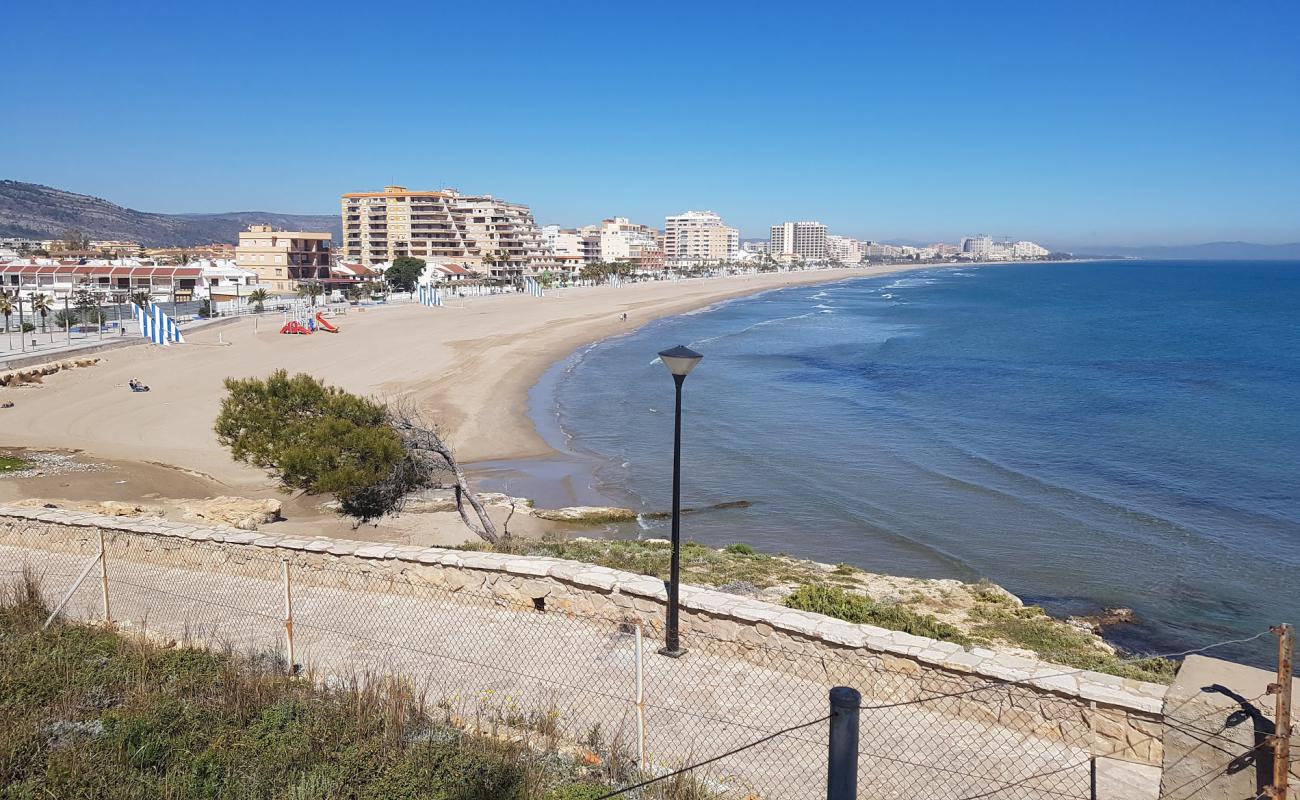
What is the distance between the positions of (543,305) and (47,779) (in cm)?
8307

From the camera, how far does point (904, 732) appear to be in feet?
22.6

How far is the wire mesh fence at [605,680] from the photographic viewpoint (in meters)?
6.28

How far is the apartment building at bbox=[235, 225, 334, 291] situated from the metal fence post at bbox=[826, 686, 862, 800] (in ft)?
316

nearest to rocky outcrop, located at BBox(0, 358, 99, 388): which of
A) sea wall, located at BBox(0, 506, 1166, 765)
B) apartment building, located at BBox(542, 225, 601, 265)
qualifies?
sea wall, located at BBox(0, 506, 1166, 765)

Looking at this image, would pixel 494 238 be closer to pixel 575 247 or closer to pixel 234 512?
pixel 575 247

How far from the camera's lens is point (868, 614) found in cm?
957

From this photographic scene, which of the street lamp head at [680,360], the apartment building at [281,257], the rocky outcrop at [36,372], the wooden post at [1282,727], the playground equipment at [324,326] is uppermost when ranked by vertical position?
the apartment building at [281,257]

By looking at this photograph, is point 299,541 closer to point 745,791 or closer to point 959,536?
point 745,791

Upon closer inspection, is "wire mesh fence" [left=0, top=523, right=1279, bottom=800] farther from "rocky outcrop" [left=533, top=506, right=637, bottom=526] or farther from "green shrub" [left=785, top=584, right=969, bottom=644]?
"rocky outcrop" [left=533, top=506, right=637, bottom=526]

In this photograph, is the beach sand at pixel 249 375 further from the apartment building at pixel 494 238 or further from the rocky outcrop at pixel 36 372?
the apartment building at pixel 494 238

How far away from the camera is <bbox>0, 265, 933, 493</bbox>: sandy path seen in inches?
997

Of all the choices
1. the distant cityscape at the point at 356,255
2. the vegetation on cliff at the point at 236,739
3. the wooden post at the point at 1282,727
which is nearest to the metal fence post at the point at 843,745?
the vegetation on cliff at the point at 236,739

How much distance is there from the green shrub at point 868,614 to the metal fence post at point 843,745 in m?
5.21

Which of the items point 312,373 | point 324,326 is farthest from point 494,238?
point 312,373
